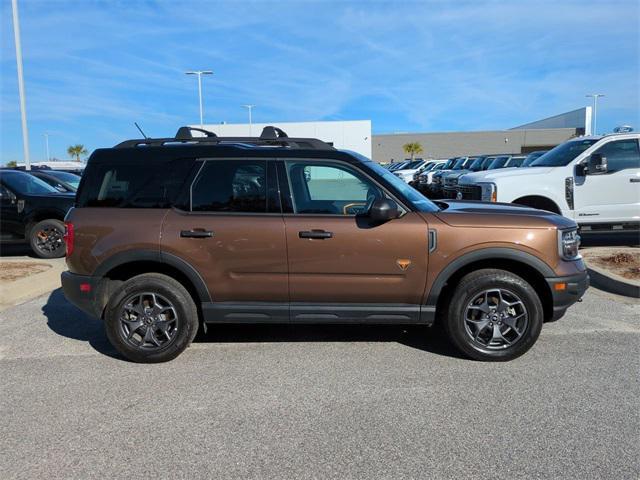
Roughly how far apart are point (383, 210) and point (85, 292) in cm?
271

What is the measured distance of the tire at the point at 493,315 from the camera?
4.21 meters

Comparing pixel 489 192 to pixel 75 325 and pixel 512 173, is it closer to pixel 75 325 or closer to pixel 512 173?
pixel 512 173

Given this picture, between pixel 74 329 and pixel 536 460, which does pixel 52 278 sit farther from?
pixel 536 460

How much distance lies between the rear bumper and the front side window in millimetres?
1909

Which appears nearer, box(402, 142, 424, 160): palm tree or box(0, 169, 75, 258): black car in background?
box(0, 169, 75, 258): black car in background

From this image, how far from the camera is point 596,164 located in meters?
8.38

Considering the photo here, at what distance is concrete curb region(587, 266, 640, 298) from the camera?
20.7 ft

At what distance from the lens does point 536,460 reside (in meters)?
2.89

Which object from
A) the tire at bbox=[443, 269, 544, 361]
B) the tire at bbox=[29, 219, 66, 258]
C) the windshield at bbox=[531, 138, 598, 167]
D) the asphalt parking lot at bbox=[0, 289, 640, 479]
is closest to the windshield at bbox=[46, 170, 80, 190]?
the tire at bbox=[29, 219, 66, 258]

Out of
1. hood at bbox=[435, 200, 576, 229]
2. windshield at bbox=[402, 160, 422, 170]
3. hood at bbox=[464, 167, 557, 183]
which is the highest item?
windshield at bbox=[402, 160, 422, 170]

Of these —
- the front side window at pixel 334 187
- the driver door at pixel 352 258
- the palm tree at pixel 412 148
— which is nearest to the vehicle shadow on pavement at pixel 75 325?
the driver door at pixel 352 258

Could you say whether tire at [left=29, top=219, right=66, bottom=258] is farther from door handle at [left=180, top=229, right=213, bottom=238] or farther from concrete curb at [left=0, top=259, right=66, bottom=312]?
door handle at [left=180, top=229, right=213, bottom=238]

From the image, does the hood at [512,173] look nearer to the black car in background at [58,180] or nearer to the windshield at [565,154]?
the windshield at [565,154]

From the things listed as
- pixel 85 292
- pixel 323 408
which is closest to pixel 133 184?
pixel 85 292
